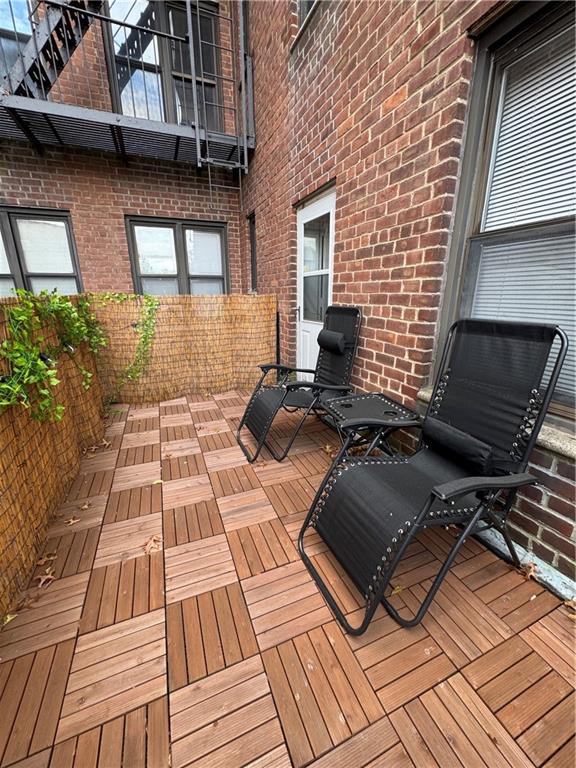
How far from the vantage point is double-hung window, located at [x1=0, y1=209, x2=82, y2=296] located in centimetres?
426

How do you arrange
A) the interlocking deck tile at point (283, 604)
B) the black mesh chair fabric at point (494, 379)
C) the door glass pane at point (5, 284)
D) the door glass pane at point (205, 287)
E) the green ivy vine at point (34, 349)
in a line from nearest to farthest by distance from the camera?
1. the interlocking deck tile at point (283, 604)
2. the black mesh chair fabric at point (494, 379)
3. the green ivy vine at point (34, 349)
4. the door glass pane at point (5, 284)
5. the door glass pane at point (205, 287)

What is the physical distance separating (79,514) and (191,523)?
2.24 feet

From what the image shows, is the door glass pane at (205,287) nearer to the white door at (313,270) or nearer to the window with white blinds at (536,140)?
the white door at (313,270)

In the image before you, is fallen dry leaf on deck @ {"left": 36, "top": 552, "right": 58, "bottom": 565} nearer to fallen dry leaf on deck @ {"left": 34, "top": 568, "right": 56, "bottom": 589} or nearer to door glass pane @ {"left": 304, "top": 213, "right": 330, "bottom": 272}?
fallen dry leaf on deck @ {"left": 34, "top": 568, "right": 56, "bottom": 589}

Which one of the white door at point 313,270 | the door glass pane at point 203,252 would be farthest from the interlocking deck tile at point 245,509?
the door glass pane at point 203,252

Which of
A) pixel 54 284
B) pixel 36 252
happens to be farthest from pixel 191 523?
pixel 36 252

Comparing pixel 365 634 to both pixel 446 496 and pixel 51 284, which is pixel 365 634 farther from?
pixel 51 284

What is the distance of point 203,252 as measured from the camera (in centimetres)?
521

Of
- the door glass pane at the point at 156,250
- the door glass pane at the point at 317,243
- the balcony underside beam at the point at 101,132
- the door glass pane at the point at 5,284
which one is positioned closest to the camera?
the door glass pane at the point at 317,243

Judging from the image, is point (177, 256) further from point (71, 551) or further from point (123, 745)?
point (123, 745)

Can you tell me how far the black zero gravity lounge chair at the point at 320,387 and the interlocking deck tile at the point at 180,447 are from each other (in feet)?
1.20

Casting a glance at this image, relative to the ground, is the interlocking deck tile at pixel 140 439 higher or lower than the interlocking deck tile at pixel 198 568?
higher

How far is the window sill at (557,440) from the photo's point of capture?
124 centimetres

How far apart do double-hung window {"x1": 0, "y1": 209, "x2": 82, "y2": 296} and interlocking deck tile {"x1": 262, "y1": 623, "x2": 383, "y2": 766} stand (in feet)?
17.4
